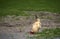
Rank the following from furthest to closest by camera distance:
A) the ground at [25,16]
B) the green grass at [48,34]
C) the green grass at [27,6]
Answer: the green grass at [27,6], the ground at [25,16], the green grass at [48,34]

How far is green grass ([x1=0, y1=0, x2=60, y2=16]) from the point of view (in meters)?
5.11

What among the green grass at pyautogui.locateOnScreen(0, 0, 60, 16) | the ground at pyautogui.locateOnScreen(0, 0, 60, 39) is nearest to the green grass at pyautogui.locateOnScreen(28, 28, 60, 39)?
the ground at pyautogui.locateOnScreen(0, 0, 60, 39)

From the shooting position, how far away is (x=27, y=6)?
5.44m

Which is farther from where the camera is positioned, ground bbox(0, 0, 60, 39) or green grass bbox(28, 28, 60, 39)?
ground bbox(0, 0, 60, 39)

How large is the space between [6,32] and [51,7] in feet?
6.70

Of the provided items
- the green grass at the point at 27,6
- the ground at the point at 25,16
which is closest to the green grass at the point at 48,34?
the ground at the point at 25,16

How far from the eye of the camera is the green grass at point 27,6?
5109 mm

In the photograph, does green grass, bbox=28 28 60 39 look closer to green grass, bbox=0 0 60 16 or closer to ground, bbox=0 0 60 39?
ground, bbox=0 0 60 39

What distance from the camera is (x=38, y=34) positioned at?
3.72m

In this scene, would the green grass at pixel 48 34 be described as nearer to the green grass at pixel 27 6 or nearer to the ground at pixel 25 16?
the ground at pixel 25 16

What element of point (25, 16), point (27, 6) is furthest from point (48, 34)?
point (27, 6)

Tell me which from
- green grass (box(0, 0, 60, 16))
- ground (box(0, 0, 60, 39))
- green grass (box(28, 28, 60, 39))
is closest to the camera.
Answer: green grass (box(28, 28, 60, 39))

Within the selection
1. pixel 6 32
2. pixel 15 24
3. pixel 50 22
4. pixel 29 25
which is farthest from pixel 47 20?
pixel 6 32

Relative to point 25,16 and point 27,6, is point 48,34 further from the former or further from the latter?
point 27,6
